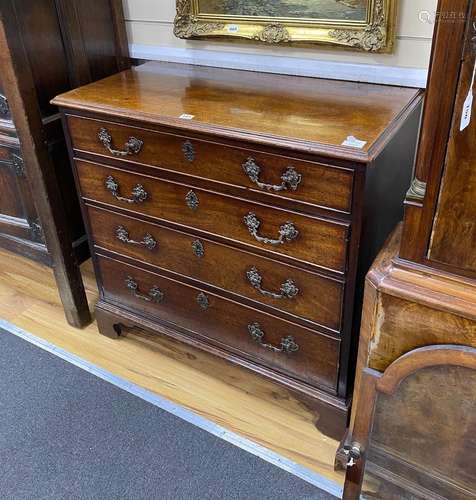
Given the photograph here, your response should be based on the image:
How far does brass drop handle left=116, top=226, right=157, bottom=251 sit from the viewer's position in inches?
63.4

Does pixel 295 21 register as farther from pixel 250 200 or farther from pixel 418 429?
pixel 418 429

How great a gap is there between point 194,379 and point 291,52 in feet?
3.63

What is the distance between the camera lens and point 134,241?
166 cm

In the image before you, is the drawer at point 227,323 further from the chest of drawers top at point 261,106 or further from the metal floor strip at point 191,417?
the chest of drawers top at point 261,106

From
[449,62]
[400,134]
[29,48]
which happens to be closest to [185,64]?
[29,48]

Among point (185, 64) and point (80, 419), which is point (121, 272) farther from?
point (185, 64)

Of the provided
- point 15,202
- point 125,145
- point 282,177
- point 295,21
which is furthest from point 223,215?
point 15,202

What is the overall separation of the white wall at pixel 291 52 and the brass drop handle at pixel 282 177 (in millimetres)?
503

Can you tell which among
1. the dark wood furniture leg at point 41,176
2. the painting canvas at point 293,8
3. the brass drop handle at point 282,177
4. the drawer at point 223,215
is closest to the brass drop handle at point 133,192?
the drawer at point 223,215

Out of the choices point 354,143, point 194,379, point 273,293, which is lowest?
point 194,379

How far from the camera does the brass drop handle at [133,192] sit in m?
1.53

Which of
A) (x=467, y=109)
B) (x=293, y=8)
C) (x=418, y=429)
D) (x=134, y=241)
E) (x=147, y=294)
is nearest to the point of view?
(x=467, y=109)

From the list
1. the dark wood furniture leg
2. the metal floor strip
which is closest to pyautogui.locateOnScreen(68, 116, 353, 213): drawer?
the dark wood furniture leg

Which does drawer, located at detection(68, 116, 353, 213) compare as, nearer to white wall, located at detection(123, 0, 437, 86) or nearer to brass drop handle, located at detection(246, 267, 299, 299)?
brass drop handle, located at detection(246, 267, 299, 299)
